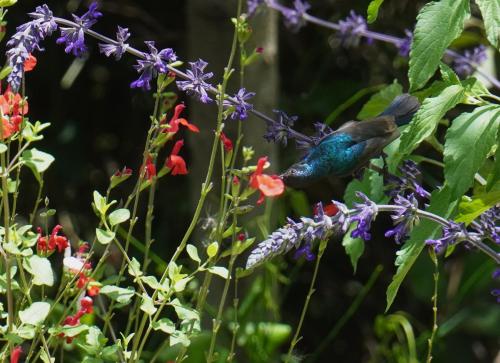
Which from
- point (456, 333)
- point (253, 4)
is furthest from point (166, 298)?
point (456, 333)

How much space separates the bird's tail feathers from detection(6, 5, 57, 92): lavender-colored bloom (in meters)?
0.65

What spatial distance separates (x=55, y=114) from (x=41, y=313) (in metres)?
2.16

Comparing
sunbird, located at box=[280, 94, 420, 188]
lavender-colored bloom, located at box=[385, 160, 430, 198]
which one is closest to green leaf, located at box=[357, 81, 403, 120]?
sunbird, located at box=[280, 94, 420, 188]

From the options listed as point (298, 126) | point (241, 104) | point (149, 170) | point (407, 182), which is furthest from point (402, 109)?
point (298, 126)

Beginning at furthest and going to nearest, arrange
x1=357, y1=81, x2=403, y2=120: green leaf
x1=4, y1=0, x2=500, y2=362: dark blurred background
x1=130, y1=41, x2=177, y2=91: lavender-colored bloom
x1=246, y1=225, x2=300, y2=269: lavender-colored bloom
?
x1=4, y1=0, x2=500, y2=362: dark blurred background, x1=357, y1=81, x2=403, y2=120: green leaf, x1=130, y1=41, x2=177, y2=91: lavender-colored bloom, x1=246, y1=225, x2=300, y2=269: lavender-colored bloom

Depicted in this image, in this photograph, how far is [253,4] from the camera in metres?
2.25

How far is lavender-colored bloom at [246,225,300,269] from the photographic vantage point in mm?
1187

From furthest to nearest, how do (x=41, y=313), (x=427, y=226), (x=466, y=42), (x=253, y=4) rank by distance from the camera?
(x=466, y=42) → (x=253, y=4) → (x=427, y=226) → (x=41, y=313)

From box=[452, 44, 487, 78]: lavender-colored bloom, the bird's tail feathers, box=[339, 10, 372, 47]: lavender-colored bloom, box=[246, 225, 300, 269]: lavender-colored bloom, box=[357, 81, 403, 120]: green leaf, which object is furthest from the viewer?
box=[339, 10, 372, 47]: lavender-colored bloom

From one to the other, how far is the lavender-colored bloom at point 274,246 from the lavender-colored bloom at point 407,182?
30 cm

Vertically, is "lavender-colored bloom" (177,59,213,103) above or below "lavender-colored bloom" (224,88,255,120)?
above

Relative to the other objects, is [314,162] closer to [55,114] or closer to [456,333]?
[456,333]

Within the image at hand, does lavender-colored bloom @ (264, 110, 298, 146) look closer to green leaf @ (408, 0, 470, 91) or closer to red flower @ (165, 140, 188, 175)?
red flower @ (165, 140, 188, 175)

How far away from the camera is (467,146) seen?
130 centimetres
